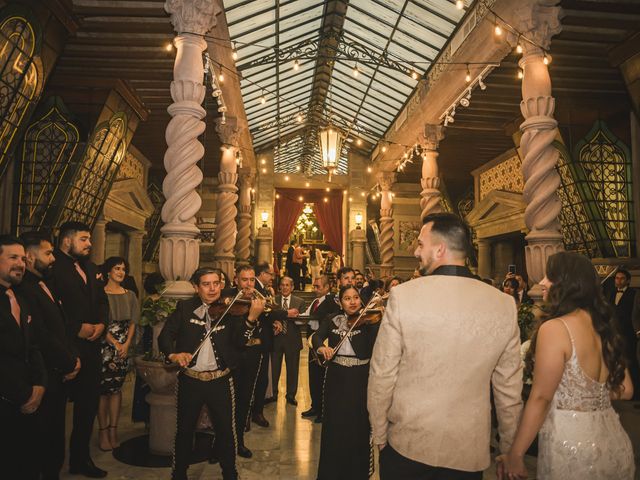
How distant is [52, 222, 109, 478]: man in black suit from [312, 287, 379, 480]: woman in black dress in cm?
185

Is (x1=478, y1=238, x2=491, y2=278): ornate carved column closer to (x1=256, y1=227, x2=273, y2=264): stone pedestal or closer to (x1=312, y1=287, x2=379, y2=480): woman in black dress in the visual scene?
(x1=256, y1=227, x2=273, y2=264): stone pedestal

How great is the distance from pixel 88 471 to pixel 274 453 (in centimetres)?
160

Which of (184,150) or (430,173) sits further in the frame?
(430,173)

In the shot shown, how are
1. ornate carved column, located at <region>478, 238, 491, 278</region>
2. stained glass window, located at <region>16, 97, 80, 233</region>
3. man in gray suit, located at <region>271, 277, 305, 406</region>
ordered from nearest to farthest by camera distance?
man in gray suit, located at <region>271, 277, 305, 406</region>, stained glass window, located at <region>16, 97, 80, 233</region>, ornate carved column, located at <region>478, 238, 491, 278</region>

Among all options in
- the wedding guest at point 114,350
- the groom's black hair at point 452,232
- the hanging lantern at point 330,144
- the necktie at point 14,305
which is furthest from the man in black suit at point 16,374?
the hanging lantern at point 330,144

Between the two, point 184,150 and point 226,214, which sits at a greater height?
point 184,150

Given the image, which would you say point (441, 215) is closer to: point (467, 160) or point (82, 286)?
point (82, 286)

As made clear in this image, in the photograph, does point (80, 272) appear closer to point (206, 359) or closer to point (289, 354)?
point (206, 359)

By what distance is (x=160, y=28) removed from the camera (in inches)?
267

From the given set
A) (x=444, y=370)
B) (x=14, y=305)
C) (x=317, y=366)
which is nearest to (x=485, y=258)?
(x=317, y=366)

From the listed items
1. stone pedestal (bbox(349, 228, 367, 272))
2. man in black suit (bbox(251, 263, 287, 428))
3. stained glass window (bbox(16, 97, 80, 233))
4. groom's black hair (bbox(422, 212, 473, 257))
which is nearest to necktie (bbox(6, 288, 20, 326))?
groom's black hair (bbox(422, 212, 473, 257))

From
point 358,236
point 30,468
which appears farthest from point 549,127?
point 358,236

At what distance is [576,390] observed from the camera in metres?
2.20

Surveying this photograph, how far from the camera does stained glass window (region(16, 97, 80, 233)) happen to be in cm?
758
